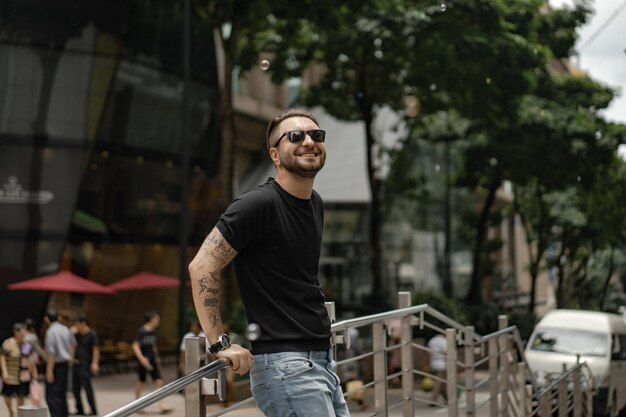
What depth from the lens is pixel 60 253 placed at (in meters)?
28.8

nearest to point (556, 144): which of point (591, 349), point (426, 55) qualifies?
point (426, 55)

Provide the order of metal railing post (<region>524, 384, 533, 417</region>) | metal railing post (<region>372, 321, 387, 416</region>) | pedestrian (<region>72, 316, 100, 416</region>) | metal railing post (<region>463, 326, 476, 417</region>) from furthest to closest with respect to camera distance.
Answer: pedestrian (<region>72, 316, 100, 416</region>) → metal railing post (<region>524, 384, 533, 417</region>) → metal railing post (<region>463, 326, 476, 417</region>) → metal railing post (<region>372, 321, 387, 416</region>)

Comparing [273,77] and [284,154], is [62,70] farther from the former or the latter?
[284,154]

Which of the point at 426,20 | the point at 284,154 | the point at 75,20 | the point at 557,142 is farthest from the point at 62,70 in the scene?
the point at 284,154

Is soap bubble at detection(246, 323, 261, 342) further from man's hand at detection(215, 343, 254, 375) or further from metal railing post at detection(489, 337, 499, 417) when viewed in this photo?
metal railing post at detection(489, 337, 499, 417)

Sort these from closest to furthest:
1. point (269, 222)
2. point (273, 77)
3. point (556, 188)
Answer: point (269, 222) → point (273, 77) → point (556, 188)

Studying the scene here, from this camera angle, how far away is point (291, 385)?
4.27m

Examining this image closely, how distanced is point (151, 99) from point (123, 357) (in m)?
7.03

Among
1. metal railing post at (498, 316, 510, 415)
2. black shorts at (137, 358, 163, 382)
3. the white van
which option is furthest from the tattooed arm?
the white van

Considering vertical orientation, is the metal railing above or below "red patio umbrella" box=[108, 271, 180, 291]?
above

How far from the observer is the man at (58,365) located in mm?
16141

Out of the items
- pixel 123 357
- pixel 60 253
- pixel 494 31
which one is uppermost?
pixel 494 31

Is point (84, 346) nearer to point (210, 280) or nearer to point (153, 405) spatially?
point (153, 405)

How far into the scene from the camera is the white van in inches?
788
